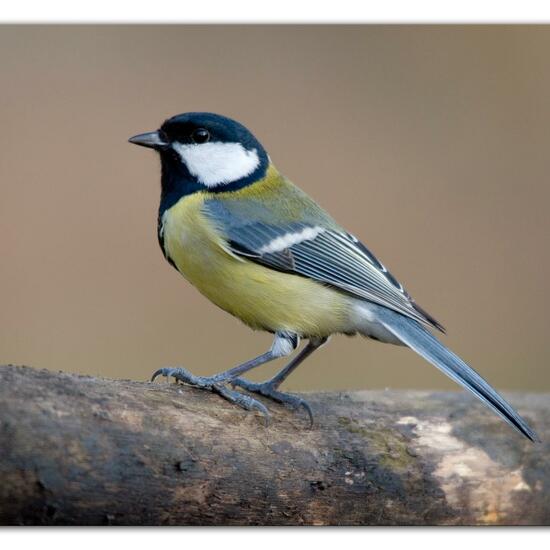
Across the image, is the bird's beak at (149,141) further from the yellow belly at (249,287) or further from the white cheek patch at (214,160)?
the yellow belly at (249,287)

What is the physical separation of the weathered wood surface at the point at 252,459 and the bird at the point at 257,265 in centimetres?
13

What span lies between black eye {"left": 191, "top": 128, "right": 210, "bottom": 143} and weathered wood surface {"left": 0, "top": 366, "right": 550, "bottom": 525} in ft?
1.97

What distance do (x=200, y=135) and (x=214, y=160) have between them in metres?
0.07

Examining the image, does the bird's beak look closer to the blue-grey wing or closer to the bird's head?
the bird's head

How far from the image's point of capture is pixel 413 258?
2.80 m

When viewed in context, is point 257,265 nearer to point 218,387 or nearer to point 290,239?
point 290,239

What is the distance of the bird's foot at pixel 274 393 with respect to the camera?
1979 millimetres

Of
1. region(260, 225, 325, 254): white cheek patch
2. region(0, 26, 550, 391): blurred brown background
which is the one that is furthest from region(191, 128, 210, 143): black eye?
region(0, 26, 550, 391): blurred brown background

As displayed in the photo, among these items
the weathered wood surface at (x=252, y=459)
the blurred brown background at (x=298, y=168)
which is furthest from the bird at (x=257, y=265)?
the blurred brown background at (x=298, y=168)

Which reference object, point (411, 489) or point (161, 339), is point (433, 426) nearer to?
point (411, 489)

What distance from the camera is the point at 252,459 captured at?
1738mm

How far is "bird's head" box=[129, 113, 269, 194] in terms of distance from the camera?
201 cm

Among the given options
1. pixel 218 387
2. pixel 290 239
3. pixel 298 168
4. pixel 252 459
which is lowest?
pixel 252 459

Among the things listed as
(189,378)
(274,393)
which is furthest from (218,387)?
(274,393)
